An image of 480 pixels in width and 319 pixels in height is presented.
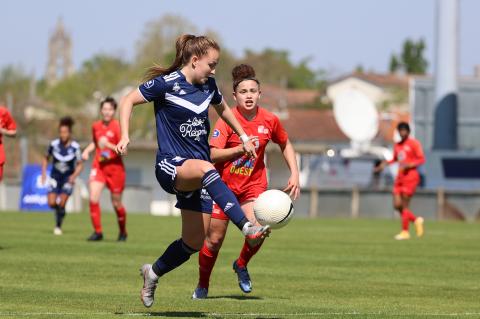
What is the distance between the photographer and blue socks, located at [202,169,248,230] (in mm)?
9086

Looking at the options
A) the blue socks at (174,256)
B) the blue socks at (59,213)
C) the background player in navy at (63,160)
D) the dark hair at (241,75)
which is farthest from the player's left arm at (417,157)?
the blue socks at (174,256)

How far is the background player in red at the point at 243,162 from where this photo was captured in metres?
11.5

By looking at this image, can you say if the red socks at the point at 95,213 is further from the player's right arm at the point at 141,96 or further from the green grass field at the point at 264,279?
the player's right arm at the point at 141,96

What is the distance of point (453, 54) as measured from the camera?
4600cm

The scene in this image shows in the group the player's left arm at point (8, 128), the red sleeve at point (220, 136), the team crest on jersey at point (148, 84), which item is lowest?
the player's left arm at point (8, 128)

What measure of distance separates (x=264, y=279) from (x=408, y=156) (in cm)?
1070

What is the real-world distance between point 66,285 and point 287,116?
87.6m

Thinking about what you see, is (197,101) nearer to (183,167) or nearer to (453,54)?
(183,167)

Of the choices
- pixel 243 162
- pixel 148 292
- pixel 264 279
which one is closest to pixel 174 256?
pixel 148 292

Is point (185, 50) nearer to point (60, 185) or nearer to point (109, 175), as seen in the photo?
point (109, 175)

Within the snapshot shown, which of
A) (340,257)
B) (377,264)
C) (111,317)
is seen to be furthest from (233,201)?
(340,257)

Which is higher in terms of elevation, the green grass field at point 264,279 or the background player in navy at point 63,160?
the background player in navy at point 63,160

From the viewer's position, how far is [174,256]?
1007cm

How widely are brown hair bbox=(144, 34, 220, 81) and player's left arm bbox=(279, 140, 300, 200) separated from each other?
150 centimetres
